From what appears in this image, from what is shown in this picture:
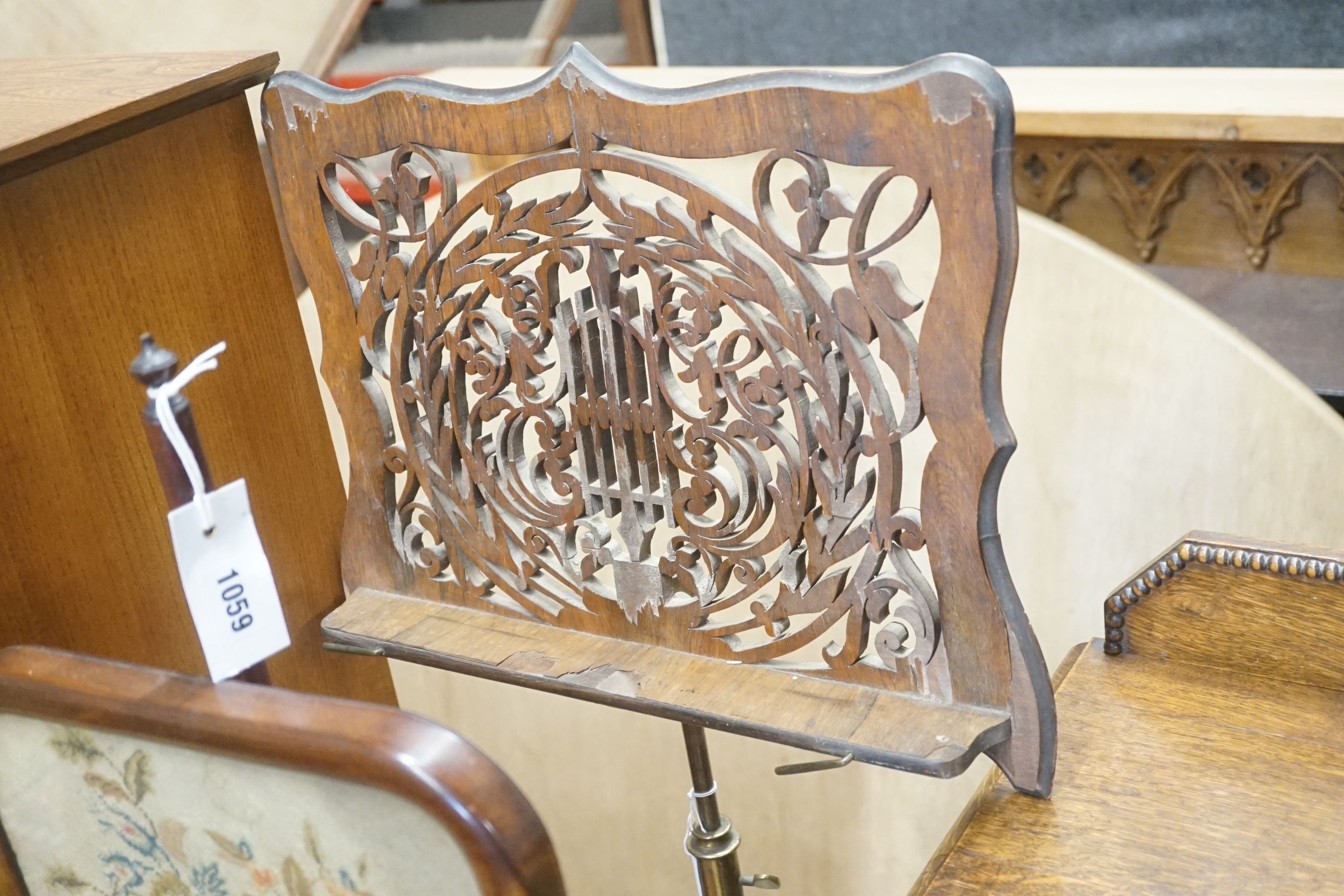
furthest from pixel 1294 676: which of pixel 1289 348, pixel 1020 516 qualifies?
pixel 1289 348

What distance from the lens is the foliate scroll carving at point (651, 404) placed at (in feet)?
2.59

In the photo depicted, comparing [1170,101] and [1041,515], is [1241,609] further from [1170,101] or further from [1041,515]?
[1170,101]

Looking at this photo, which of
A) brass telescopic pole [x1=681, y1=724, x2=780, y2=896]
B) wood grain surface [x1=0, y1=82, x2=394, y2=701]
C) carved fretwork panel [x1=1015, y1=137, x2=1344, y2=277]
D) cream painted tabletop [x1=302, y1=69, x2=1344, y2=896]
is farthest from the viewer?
carved fretwork panel [x1=1015, y1=137, x2=1344, y2=277]

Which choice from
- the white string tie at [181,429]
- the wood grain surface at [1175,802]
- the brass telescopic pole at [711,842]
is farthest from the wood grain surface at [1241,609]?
the white string tie at [181,429]

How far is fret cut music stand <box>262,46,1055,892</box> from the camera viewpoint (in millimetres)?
750

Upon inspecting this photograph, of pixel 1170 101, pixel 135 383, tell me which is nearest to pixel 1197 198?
pixel 1170 101

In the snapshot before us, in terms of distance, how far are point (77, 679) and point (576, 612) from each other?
15.7 inches

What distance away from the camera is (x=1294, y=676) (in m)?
0.94

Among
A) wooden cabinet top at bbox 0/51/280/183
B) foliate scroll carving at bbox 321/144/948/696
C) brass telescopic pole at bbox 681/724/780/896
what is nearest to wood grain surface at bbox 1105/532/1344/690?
foliate scroll carving at bbox 321/144/948/696

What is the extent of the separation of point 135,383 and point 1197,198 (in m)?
1.44

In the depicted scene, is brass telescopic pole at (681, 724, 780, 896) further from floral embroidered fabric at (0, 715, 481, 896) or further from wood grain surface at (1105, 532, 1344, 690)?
floral embroidered fabric at (0, 715, 481, 896)

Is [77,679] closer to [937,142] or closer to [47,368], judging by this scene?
[47,368]

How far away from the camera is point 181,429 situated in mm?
583

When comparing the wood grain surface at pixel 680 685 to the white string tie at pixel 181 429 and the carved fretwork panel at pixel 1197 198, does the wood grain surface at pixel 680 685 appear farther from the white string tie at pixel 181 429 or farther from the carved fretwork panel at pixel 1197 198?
the carved fretwork panel at pixel 1197 198
